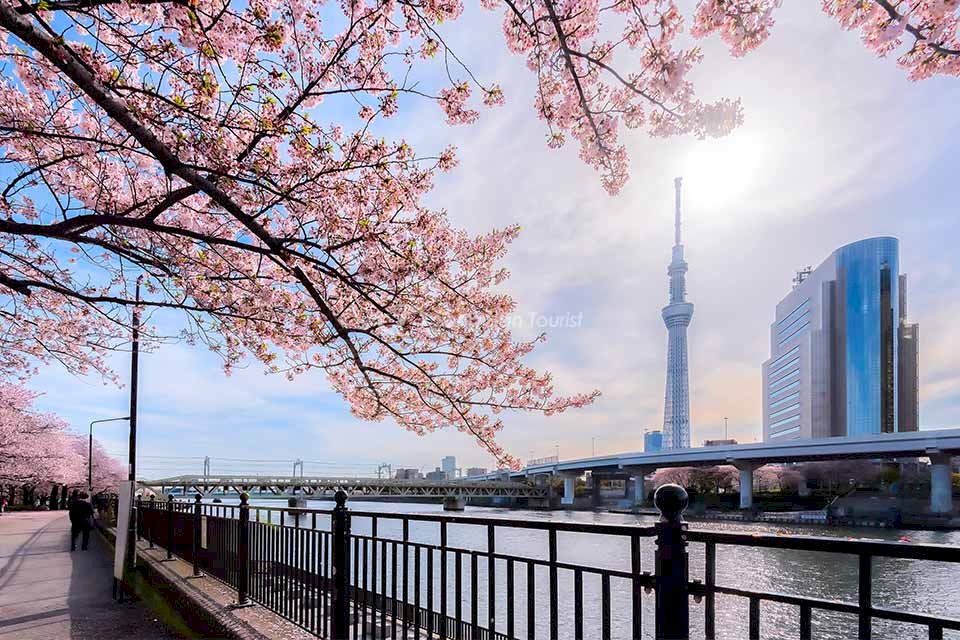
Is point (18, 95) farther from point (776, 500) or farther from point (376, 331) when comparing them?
point (776, 500)

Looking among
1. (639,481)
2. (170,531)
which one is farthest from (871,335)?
(170,531)

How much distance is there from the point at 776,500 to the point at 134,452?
67429mm

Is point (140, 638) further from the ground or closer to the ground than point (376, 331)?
closer to the ground

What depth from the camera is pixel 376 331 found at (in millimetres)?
8125

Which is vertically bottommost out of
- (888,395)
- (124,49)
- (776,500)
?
(776,500)

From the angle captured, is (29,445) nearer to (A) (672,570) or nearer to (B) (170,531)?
(B) (170,531)

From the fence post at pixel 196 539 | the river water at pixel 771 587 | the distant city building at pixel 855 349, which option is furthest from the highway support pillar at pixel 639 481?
the fence post at pixel 196 539

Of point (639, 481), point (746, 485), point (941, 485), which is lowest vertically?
point (639, 481)

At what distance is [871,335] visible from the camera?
95188mm

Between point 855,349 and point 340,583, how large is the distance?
112 meters

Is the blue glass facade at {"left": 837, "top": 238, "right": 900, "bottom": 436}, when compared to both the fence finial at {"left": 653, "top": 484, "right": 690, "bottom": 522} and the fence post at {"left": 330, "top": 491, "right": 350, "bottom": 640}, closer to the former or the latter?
the fence post at {"left": 330, "top": 491, "right": 350, "bottom": 640}

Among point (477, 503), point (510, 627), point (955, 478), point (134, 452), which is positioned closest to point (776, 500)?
point (955, 478)

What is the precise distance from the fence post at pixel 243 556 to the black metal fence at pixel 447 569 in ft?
0.03

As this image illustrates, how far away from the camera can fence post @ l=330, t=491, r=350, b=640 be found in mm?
4266
